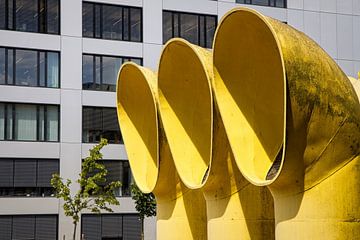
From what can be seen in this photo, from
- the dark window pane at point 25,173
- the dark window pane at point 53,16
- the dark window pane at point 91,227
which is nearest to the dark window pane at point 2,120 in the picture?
the dark window pane at point 25,173

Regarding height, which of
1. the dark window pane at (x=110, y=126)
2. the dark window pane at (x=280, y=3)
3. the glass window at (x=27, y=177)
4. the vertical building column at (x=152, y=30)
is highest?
the dark window pane at (x=280, y=3)

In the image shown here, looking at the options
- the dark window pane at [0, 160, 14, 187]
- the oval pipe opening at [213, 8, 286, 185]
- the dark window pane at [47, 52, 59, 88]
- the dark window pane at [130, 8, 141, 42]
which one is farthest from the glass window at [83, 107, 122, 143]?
the oval pipe opening at [213, 8, 286, 185]

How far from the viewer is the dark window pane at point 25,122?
41.9 m

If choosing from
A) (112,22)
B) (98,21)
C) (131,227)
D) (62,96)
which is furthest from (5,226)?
(112,22)

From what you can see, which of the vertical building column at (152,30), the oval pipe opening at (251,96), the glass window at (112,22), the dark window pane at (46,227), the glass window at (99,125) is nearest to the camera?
the oval pipe opening at (251,96)

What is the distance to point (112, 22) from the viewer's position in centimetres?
4412

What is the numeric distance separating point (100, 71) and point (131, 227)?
9.17 meters

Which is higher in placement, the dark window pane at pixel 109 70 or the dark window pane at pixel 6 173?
the dark window pane at pixel 109 70

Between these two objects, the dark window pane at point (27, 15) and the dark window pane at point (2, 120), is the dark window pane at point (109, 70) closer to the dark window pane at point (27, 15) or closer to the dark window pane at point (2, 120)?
A: the dark window pane at point (27, 15)

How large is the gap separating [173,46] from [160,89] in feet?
4.96

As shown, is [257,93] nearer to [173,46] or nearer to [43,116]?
[173,46]

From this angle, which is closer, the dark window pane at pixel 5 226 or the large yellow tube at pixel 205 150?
the large yellow tube at pixel 205 150

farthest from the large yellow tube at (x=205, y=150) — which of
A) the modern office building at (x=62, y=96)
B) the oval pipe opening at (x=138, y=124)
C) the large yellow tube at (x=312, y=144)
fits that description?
the modern office building at (x=62, y=96)

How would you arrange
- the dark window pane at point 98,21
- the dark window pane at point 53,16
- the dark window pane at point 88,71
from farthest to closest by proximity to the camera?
1. the dark window pane at point 98,21
2. the dark window pane at point 88,71
3. the dark window pane at point 53,16
